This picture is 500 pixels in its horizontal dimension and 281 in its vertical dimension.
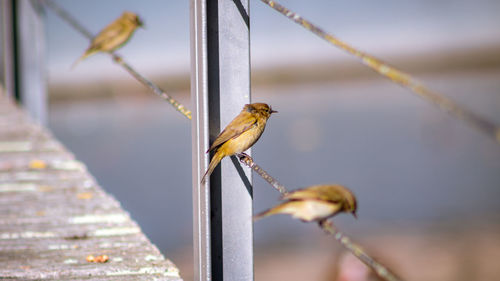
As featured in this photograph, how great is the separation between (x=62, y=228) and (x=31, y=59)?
3.21 m

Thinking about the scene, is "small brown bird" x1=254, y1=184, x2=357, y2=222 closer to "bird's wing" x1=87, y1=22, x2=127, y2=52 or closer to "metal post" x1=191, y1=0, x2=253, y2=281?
"metal post" x1=191, y1=0, x2=253, y2=281

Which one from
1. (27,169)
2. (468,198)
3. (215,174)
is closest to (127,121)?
(468,198)

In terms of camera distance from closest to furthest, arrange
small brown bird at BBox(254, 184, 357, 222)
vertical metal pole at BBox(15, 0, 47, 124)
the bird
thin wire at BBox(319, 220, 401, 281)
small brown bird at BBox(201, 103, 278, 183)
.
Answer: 1. thin wire at BBox(319, 220, 401, 281)
2. small brown bird at BBox(254, 184, 357, 222)
3. small brown bird at BBox(201, 103, 278, 183)
4. the bird
5. vertical metal pole at BBox(15, 0, 47, 124)

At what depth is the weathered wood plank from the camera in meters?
1.99

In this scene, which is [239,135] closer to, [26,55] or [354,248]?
[354,248]

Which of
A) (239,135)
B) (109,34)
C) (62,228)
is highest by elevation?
(109,34)

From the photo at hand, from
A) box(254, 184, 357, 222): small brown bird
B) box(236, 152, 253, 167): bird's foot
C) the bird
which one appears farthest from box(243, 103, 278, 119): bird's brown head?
the bird

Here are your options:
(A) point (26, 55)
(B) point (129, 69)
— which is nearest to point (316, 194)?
(B) point (129, 69)

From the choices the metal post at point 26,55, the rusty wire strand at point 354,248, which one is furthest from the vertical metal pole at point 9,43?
the rusty wire strand at point 354,248

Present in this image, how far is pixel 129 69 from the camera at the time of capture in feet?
7.85

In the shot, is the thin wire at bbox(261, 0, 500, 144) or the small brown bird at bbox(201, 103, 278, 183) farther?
the small brown bird at bbox(201, 103, 278, 183)

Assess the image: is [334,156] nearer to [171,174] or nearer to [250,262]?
[171,174]

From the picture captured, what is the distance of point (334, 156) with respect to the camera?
23.9 meters

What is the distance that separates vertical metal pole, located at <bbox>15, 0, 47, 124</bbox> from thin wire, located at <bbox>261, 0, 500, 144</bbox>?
4152 millimetres
